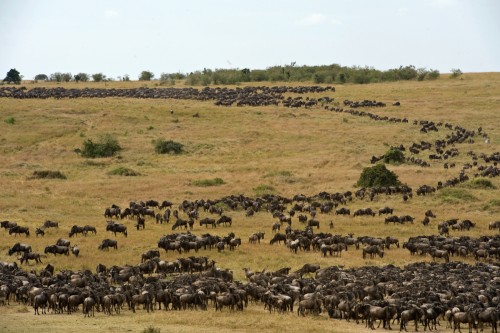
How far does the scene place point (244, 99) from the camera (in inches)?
4633

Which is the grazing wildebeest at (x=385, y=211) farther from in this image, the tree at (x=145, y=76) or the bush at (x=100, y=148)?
the tree at (x=145, y=76)

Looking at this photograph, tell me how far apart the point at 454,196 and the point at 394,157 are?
16860 mm

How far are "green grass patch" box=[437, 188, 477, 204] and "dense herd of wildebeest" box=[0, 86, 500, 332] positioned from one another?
4.23 feet

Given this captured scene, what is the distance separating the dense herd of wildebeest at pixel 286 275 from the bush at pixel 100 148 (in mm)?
A: 26405

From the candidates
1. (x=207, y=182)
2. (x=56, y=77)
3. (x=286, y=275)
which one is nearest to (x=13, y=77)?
(x=56, y=77)

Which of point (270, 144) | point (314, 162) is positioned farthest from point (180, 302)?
point (270, 144)

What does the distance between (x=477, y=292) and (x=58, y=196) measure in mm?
38112

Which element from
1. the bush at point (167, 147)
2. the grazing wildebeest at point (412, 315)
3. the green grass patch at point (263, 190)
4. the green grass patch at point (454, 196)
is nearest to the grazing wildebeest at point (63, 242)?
the grazing wildebeest at point (412, 315)

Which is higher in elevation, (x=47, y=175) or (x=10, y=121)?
(x=10, y=121)

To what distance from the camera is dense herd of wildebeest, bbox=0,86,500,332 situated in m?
27.2

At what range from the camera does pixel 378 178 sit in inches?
2315

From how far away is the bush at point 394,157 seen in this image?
70812 millimetres

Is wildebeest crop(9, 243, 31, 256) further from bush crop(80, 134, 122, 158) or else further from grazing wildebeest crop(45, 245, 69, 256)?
bush crop(80, 134, 122, 158)

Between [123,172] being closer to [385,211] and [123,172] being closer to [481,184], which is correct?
[385,211]
